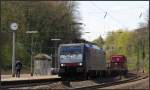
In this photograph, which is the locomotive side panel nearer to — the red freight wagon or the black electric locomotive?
the black electric locomotive

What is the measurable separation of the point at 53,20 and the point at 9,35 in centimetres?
1161

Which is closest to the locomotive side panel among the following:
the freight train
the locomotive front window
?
the freight train

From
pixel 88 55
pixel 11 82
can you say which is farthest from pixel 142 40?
pixel 11 82

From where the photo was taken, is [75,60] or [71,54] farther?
[71,54]

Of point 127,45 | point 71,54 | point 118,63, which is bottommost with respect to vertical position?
point 118,63

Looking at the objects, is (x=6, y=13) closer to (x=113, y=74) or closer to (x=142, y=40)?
(x=113, y=74)

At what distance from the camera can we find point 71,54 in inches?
1507

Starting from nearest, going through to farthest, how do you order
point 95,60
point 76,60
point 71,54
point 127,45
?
point 76,60, point 71,54, point 95,60, point 127,45

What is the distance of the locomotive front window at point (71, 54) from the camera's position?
38.1 m

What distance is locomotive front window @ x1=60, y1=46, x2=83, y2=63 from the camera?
38.1 m

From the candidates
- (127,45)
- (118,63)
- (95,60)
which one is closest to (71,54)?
(95,60)

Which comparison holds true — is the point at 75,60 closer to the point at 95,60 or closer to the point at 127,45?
the point at 95,60

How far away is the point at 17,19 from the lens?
57.5 meters

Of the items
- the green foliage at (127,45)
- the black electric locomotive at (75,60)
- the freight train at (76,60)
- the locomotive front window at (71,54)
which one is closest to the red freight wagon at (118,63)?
the green foliage at (127,45)
